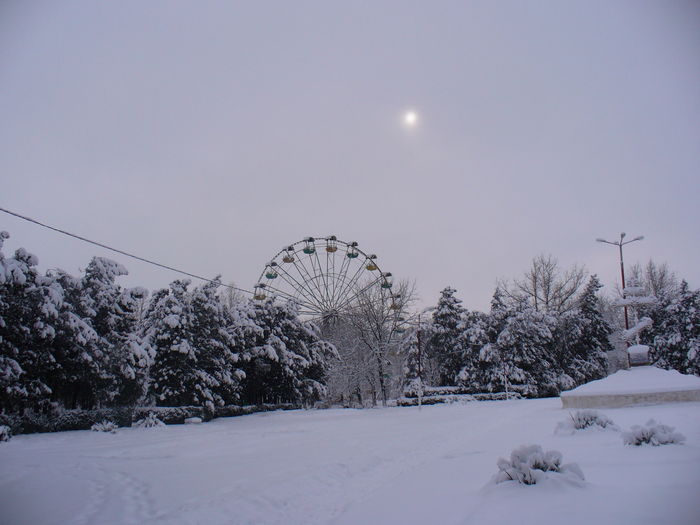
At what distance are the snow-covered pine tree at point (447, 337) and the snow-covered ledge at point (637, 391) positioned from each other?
21.6 m

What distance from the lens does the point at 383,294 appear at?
1350 inches

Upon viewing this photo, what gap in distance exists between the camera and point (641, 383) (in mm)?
15984

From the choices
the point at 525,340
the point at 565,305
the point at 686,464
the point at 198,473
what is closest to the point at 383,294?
the point at 525,340

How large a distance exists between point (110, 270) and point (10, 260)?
4.69 meters

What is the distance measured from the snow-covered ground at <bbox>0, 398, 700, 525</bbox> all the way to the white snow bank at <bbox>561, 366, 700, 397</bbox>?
2641mm

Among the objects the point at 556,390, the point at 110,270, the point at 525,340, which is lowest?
the point at 556,390

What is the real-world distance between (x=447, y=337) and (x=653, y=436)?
3273 cm

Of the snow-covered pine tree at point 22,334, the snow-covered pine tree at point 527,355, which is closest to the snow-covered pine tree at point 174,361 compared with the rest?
the snow-covered pine tree at point 22,334

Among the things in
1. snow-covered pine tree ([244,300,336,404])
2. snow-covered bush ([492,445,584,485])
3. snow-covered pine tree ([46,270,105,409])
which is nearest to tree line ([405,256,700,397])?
snow-covered pine tree ([244,300,336,404])

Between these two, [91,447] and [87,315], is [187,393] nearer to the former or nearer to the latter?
[87,315]

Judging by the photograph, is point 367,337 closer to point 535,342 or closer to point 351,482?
point 535,342

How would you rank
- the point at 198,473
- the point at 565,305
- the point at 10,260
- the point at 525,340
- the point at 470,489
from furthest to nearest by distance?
1. the point at 565,305
2. the point at 525,340
3. the point at 10,260
4. the point at 198,473
5. the point at 470,489

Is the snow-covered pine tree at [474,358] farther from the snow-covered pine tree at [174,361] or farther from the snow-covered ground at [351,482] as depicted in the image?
the snow-covered ground at [351,482]

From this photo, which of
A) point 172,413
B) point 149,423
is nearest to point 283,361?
point 172,413
